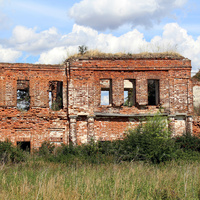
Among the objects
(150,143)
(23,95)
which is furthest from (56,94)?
(150,143)

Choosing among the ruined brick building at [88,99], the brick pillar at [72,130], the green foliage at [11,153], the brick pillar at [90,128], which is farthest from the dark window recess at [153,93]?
the green foliage at [11,153]

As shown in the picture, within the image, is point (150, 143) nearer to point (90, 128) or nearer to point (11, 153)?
point (90, 128)

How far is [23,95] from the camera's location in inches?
810

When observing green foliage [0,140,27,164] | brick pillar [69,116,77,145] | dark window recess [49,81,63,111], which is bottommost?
green foliage [0,140,27,164]

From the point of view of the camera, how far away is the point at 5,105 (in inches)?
688

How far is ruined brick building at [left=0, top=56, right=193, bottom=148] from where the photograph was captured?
17609 mm

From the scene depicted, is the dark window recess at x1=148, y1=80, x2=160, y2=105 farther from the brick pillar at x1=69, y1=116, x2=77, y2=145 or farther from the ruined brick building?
the brick pillar at x1=69, y1=116, x2=77, y2=145

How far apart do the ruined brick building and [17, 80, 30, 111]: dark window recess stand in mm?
67

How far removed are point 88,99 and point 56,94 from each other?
339cm

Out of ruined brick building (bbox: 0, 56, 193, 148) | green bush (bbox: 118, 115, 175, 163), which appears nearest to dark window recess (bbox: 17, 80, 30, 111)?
ruined brick building (bbox: 0, 56, 193, 148)

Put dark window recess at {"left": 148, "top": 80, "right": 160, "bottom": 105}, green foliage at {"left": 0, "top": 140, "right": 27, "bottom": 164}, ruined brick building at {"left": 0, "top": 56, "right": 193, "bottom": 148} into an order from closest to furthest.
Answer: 1. green foliage at {"left": 0, "top": 140, "right": 27, "bottom": 164}
2. ruined brick building at {"left": 0, "top": 56, "right": 193, "bottom": 148}
3. dark window recess at {"left": 148, "top": 80, "right": 160, "bottom": 105}

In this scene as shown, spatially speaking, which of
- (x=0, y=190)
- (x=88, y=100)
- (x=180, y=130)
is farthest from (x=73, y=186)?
(x=180, y=130)

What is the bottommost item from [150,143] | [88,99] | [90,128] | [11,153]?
[11,153]

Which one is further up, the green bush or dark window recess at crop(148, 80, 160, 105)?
dark window recess at crop(148, 80, 160, 105)
